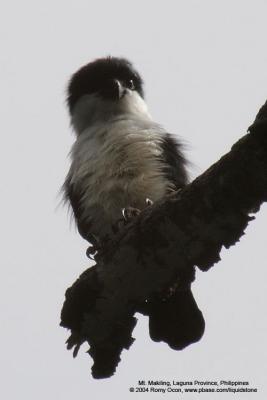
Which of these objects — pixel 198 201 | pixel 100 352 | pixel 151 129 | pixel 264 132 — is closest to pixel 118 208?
pixel 151 129

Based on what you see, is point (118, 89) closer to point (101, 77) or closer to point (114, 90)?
point (114, 90)

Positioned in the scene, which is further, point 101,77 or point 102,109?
point 101,77

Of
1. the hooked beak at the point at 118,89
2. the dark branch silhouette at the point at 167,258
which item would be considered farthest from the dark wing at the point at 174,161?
the dark branch silhouette at the point at 167,258

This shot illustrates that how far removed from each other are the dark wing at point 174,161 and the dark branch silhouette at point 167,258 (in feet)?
2.55

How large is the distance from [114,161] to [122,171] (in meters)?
0.10

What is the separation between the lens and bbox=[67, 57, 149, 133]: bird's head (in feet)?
17.5

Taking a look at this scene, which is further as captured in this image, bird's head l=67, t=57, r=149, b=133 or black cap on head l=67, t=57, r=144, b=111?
black cap on head l=67, t=57, r=144, b=111

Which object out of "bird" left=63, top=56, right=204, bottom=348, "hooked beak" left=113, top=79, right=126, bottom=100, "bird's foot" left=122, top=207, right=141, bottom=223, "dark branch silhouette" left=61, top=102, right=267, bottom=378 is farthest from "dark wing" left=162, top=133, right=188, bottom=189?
"dark branch silhouette" left=61, top=102, right=267, bottom=378

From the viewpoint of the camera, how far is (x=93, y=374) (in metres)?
3.76

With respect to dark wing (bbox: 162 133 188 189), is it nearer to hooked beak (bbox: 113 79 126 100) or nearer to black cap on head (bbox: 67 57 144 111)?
hooked beak (bbox: 113 79 126 100)

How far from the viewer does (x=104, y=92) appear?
5453 mm

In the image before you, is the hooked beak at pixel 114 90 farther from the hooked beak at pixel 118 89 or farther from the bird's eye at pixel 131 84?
the bird's eye at pixel 131 84

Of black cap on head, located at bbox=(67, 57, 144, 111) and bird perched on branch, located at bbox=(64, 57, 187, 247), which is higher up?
black cap on head, located at bbox=(67, 57, 144, 111)

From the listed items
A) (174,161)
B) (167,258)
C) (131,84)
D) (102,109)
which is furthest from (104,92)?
(167,258)
